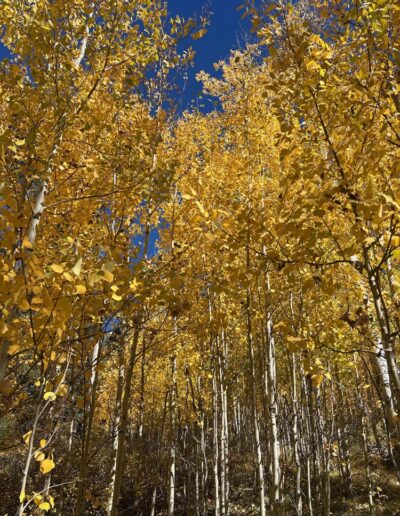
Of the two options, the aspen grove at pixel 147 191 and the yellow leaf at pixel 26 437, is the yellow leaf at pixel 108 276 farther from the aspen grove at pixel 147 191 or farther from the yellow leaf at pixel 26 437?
the yellow leaf at pixel 26 437

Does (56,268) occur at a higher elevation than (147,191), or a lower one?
lower

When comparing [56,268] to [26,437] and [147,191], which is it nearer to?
[26,437]

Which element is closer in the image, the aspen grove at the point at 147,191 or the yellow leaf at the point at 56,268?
the yellow leaf at the point at 56,268

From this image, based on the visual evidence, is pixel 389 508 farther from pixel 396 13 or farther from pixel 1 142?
pixel 1 142

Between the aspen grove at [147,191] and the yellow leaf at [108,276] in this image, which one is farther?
the aspen grove at [147,191]

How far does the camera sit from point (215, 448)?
280 inches

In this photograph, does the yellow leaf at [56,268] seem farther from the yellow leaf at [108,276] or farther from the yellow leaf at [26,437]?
the yellow leaf at [26,437]

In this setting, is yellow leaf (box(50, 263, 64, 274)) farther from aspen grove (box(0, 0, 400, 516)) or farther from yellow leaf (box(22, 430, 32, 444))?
yellow leaf (box(22, 430, 32, 444))

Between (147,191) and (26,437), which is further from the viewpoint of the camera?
(147,191)

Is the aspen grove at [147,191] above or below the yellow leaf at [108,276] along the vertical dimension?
above

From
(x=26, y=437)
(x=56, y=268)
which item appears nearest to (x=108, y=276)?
(x=56, y=268)

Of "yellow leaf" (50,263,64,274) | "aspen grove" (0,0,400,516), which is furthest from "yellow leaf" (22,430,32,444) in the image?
"yellow leaf" (50,263,64,274)

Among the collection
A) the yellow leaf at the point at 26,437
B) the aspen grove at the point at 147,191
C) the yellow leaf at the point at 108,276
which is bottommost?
the yellow leaf at the point at 26,437

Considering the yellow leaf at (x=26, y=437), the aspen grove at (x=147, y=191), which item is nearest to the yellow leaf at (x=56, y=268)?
the aspen grove at (x=147, y=191)
